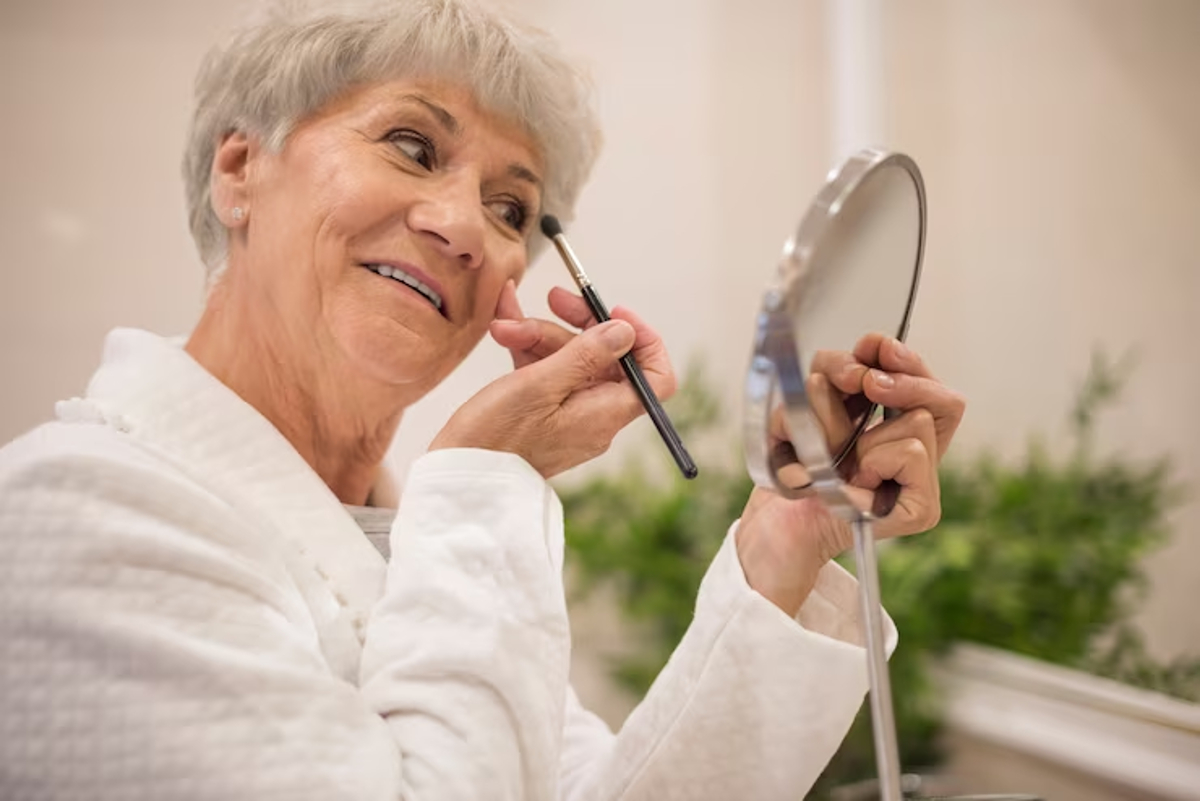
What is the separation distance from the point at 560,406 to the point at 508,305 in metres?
0.20

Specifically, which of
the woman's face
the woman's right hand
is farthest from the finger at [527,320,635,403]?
the woman's face

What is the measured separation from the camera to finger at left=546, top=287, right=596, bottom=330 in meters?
0.94

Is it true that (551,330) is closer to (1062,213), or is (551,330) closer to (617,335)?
(617,335)

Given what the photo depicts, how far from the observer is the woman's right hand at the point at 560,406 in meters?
0.77

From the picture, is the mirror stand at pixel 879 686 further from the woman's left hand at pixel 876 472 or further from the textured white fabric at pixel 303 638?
the textured white fabric at pixel 303 638

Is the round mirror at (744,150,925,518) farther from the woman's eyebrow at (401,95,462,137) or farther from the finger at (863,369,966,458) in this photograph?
the woman's eyebrow at (401,95,462,137)

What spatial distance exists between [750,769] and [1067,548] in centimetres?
111

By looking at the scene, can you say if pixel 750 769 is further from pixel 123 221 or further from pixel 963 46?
pixel 963 46

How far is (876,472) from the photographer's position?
66cm

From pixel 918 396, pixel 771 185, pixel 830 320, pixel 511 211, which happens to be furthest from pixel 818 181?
pixel 830 320

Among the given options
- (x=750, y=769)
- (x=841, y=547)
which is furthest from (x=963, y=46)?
(x=750, y=769)

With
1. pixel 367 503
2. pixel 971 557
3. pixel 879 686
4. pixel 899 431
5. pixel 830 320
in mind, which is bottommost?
pixel 971 557

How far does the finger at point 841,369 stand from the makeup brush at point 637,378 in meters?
0.13

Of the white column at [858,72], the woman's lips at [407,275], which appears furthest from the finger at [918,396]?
Result: the white column at [858,72]
